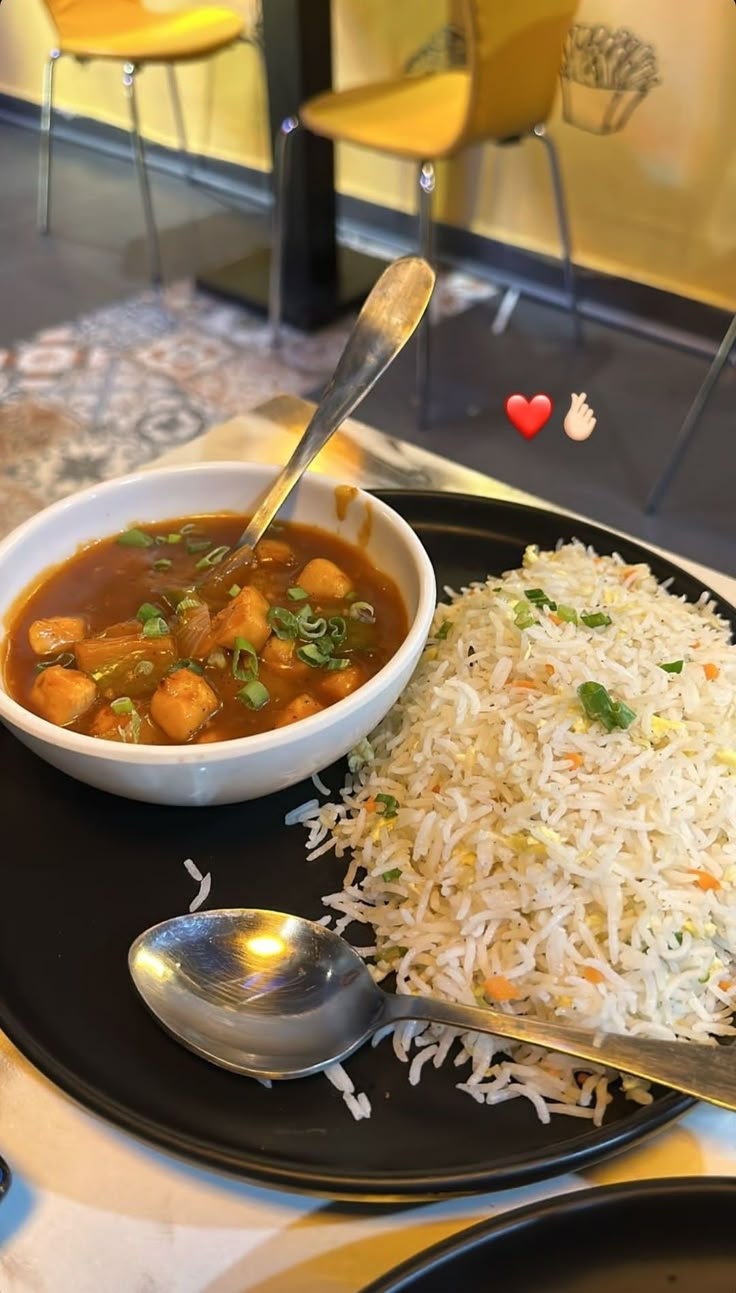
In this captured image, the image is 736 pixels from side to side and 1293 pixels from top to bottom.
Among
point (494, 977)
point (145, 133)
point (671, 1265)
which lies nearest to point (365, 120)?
point (145, 133)

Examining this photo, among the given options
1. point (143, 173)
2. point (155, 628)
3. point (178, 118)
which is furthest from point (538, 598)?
point (178, 118)

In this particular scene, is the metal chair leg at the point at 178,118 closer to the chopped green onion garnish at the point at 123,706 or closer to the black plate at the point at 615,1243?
the chopped green onion garnish at the point at 123,706

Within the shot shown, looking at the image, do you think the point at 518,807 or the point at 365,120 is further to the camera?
the point at 365,120

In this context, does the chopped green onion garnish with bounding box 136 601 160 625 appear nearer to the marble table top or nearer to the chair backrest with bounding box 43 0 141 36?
the marble table top

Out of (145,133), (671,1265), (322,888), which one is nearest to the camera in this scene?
(671,1265)

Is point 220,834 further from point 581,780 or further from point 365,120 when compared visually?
point 365,120

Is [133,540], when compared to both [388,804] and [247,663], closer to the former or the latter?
[247,663]

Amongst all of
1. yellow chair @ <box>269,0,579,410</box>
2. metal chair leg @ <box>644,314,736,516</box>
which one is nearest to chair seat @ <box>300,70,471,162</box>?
yellow chair @ <box>269,0,579,410</box>

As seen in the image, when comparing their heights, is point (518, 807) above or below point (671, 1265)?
above
